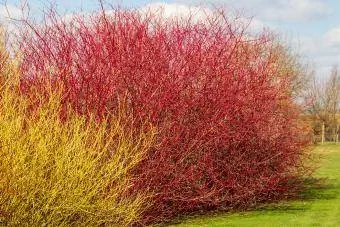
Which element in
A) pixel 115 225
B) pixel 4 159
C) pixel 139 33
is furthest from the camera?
pixel 139 33

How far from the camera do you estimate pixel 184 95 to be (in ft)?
34.2

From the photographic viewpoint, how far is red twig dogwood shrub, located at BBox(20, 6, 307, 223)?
9.64 m

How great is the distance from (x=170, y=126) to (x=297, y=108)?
4.18 meters

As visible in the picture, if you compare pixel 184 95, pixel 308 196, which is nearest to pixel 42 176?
pixel 184 95

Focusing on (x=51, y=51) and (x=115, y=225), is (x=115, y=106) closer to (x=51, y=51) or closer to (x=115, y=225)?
(x=51, y=51)

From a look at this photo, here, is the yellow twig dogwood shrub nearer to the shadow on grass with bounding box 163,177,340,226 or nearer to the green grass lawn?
the shadow on grass with bounding box 163,177,340,226

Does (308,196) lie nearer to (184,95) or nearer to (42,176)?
(184,95)

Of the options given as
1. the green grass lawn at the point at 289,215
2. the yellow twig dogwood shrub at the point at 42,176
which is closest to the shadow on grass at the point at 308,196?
the green grass lawn at the point at 289,215

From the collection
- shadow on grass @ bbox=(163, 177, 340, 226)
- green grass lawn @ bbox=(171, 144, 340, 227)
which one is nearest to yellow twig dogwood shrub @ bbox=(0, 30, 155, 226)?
shadow on grass @ bbox=(163, 177, 340, 226)

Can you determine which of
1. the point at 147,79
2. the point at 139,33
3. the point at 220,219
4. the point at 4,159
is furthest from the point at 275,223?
the point at 4,159

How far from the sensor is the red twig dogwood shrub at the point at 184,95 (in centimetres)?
964

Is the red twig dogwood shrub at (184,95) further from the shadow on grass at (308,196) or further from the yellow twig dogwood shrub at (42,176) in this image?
the yellow twig dogwood shrub at (42,176)

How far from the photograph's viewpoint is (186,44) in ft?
35.8

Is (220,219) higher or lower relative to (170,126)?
lower
